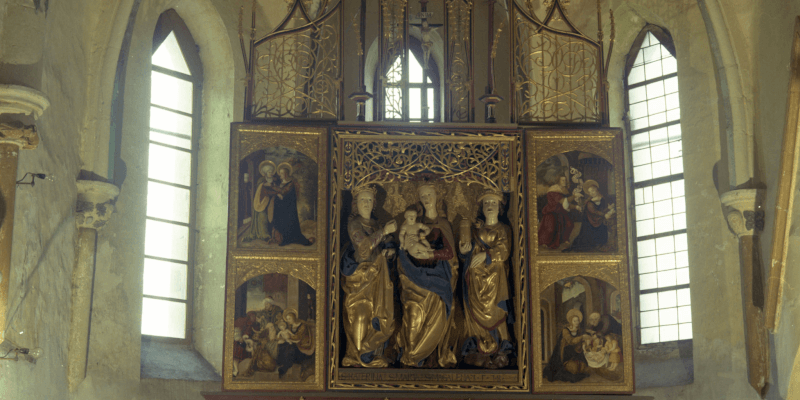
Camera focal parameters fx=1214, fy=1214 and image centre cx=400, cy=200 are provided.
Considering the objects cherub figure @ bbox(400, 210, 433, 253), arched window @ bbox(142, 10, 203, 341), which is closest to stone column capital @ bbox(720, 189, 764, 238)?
cherub figure @ bbox(400, 210, 433, 253)

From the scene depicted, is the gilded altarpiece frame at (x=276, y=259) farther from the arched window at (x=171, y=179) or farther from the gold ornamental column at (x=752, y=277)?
the gold ornamental column at (x=752, y=277)

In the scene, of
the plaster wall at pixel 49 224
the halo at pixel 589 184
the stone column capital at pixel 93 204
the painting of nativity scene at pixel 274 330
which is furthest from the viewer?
the stone column capital at pixel 93 204

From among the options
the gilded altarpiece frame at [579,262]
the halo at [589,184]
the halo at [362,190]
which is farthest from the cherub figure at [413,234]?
the halo at [589,184]

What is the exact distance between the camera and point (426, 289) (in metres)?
10.6

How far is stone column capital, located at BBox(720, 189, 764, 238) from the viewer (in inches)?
451

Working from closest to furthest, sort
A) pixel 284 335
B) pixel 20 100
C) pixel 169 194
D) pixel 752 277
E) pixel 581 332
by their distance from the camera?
pixel 20 100, pixel 284 335, pixel 581 332, pixel 752 277, pixel 169 194

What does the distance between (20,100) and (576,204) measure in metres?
4.74

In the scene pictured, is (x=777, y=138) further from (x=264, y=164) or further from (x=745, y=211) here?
(x=264, y=164)

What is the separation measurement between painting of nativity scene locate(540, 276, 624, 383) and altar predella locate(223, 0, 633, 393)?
0.04ft

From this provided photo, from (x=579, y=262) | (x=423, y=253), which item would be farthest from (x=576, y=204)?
(x=423, y=253)

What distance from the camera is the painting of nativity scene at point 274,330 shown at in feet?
33.4

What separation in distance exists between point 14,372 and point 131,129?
11.8 feet

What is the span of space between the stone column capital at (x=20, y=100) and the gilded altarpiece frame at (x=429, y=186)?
2612 millimetres

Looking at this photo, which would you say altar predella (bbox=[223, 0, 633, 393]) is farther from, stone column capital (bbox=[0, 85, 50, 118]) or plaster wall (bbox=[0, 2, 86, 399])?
stone column capital (bbox=[0, 85, 50, 118])
